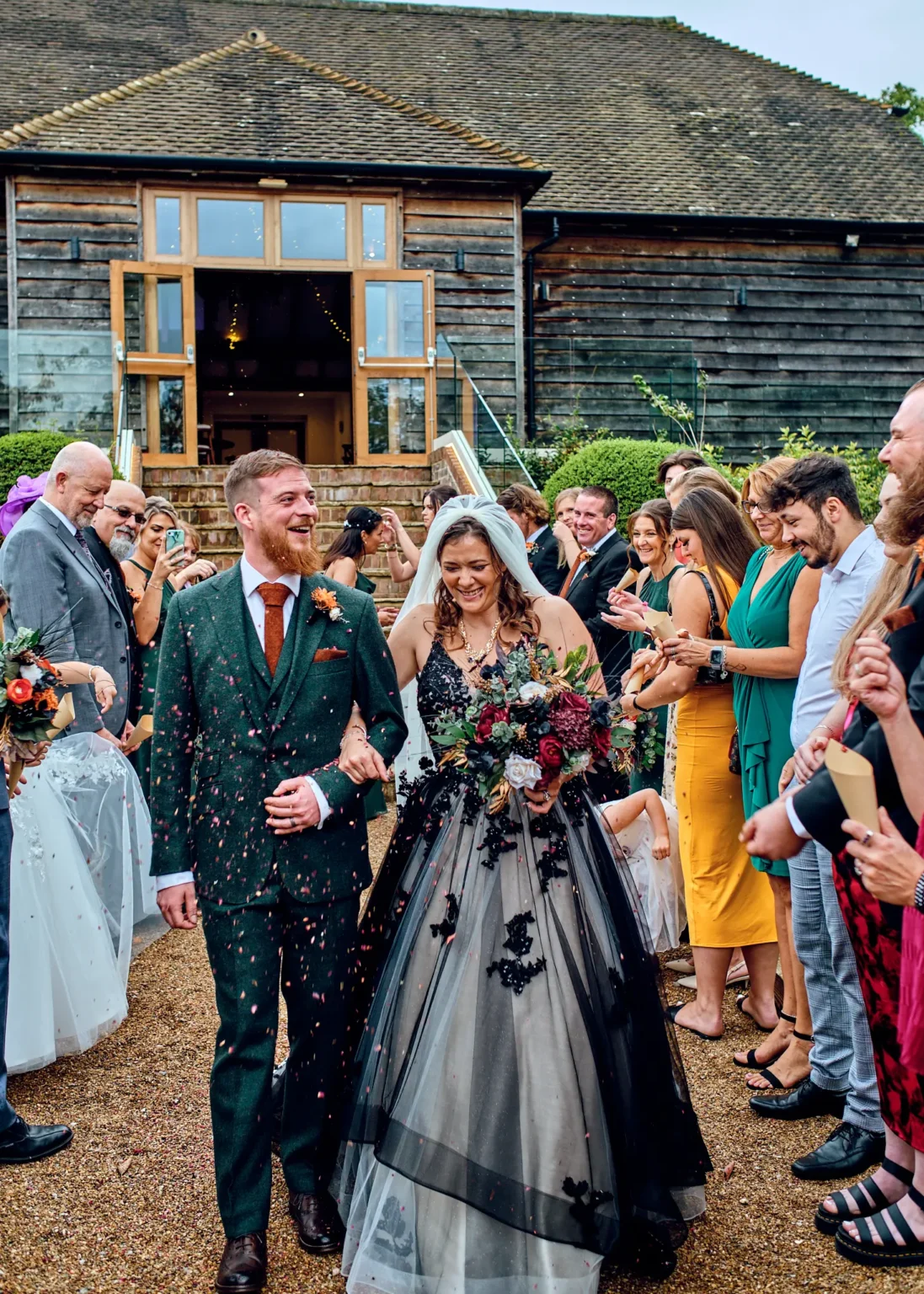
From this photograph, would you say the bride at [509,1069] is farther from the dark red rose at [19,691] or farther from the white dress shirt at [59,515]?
the white dress shirt at [59,515]

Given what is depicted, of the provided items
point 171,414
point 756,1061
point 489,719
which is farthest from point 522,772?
point 171,414

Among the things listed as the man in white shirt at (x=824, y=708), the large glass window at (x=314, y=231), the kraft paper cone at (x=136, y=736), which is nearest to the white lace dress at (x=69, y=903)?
the kraft paper cone at (x=136, y=736)

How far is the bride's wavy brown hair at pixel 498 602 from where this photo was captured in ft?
12.3

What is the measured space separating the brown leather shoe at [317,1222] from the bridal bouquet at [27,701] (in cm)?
167

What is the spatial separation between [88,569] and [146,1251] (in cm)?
302

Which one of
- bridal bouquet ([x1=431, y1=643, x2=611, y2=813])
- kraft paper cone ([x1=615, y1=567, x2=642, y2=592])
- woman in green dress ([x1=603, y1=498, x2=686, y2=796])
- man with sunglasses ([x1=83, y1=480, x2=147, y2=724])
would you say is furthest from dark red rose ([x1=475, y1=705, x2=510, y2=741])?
kraft paper cone ([x1=615, y1=567, x2=642, y2=592])

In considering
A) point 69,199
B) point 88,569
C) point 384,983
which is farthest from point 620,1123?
point 69,199

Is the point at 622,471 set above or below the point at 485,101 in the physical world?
below

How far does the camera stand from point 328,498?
12594 millimetres

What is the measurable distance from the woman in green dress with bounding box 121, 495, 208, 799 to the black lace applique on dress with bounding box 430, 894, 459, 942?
333cm

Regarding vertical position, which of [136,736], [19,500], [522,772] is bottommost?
[136,736]

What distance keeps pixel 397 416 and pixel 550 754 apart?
1132cm

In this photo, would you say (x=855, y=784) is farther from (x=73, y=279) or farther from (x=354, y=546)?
(x=73, y=279)

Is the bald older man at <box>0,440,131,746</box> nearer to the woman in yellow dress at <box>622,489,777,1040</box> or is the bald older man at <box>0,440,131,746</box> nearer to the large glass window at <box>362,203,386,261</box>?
the woman in yellow dress at <box>622,489,777,1040</box>
